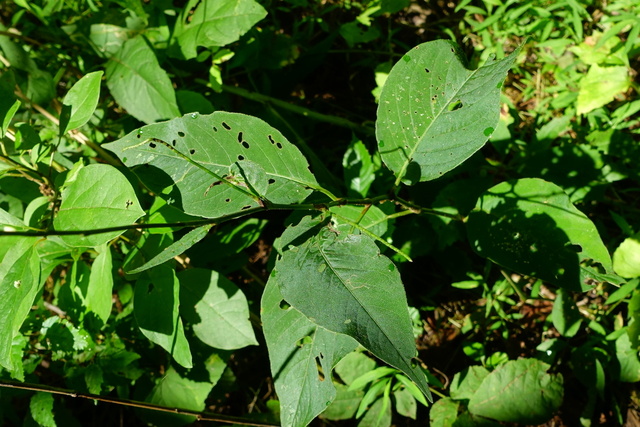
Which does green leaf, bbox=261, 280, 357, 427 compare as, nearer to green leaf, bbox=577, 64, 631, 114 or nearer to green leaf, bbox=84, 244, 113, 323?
green leaf, bbox=84, 244, 113, 323

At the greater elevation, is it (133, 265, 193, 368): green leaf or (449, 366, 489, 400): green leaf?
(133, 265, 193, 368): green leaf

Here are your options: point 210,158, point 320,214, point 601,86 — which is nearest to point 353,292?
point 320,214

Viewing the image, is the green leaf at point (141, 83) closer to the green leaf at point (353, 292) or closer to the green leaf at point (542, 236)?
the green leaf at point (353, 292)

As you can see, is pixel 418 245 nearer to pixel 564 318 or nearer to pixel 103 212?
pixel 564 318

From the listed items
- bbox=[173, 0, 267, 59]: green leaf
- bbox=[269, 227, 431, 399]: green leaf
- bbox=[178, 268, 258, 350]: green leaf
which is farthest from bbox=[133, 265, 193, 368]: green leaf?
bbox=[173, 0, 267, 59]: green leaf

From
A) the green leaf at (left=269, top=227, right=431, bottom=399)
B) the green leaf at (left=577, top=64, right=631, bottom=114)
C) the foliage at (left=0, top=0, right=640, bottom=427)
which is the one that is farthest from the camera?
the green leaf at (left=577, top=64, right=631, bottom=114)
